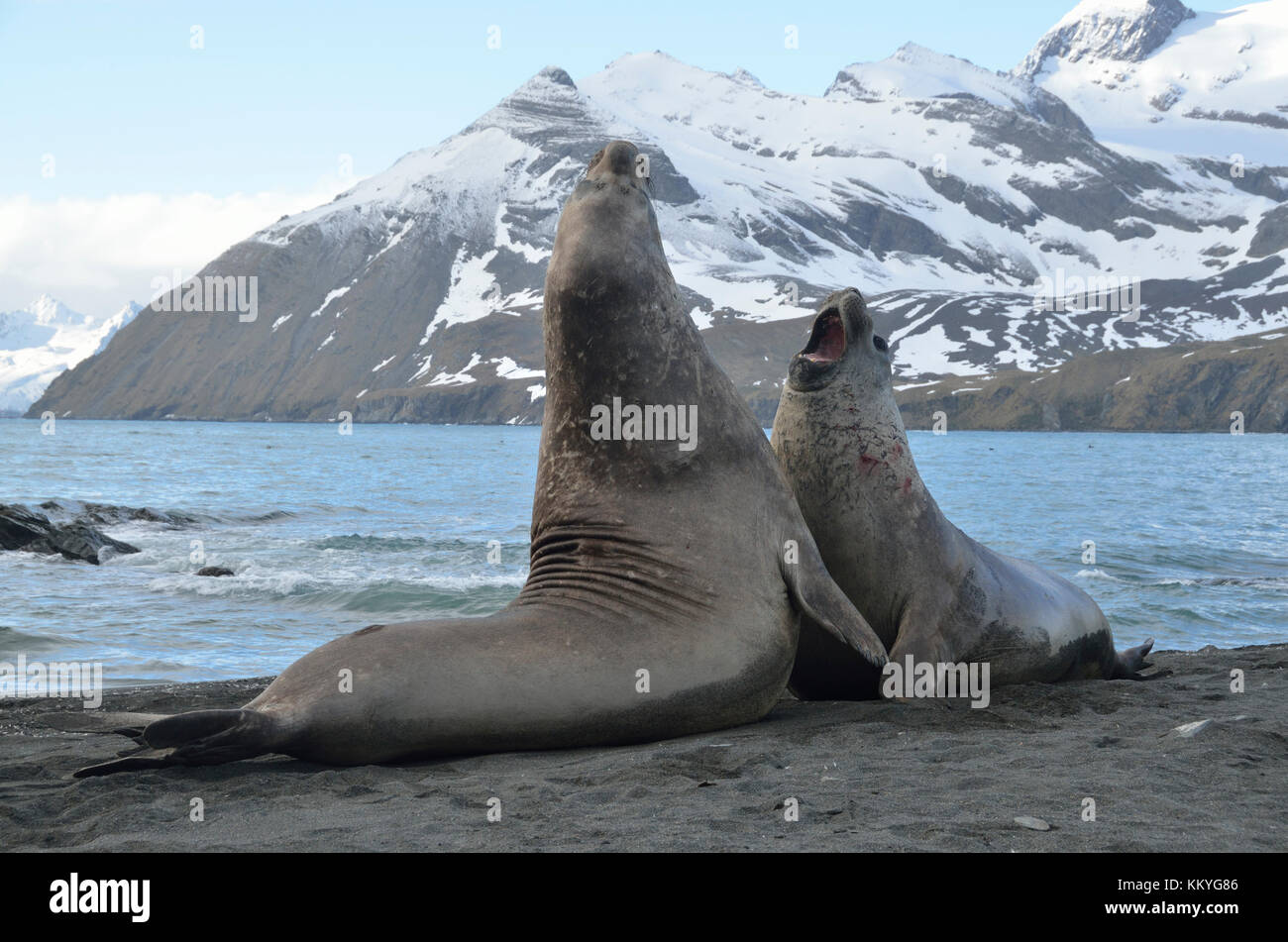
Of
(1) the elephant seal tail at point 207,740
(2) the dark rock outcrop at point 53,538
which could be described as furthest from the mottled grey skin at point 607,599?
(2) the dark rock outcrop at point 53,538

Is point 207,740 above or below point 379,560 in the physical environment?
above

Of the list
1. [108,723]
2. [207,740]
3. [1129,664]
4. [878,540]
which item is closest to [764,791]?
[207,740]

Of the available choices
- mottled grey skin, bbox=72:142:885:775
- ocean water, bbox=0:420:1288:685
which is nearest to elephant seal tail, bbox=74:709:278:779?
mottled grey skin, bbox=72:142:885:775

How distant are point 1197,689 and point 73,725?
22.6ft

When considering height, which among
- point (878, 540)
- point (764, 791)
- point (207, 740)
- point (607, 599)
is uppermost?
point (878, 540)

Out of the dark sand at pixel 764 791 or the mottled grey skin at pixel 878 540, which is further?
the mottled grey skin at pixel 878 540

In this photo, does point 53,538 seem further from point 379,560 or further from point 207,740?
point 207,740

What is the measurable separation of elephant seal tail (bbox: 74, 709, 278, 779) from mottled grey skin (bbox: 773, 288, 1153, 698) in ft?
9.78

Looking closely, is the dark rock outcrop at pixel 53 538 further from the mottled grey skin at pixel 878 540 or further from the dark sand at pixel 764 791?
the mottled grey skin at pixel 878 540

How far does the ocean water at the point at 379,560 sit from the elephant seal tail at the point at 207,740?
5.33 meters

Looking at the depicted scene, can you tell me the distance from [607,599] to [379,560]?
1603 cm

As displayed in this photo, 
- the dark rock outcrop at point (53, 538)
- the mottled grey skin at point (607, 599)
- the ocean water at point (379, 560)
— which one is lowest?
the ocean water at point (379, 560)

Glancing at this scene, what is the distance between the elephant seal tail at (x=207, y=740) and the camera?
18.1 feet

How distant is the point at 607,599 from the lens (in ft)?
21.4
